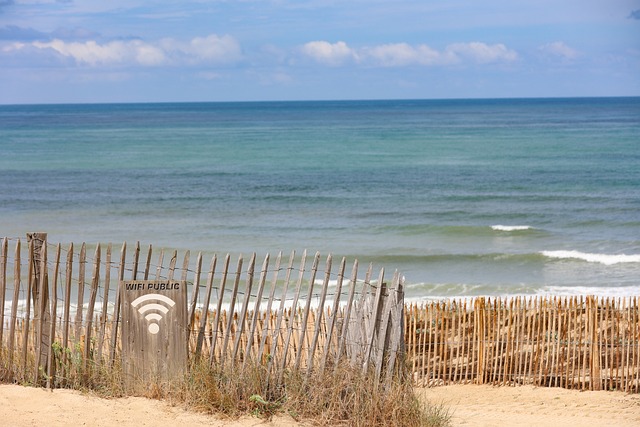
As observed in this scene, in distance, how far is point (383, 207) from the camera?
31.5 metres

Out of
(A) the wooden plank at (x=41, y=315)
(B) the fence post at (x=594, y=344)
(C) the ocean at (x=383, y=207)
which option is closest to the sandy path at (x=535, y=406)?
(B) the fence post at (x=594, y=344)

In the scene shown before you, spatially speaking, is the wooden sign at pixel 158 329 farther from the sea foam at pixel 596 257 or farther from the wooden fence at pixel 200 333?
the sea foam at pixel 596 257

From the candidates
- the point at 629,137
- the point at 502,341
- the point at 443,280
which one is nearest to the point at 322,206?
the point at 443,280

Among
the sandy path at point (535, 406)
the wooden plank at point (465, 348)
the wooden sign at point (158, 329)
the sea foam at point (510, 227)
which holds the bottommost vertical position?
the sandy path at point (535, 406)

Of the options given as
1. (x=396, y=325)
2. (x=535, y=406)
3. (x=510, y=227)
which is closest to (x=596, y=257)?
(x=510, y=227)

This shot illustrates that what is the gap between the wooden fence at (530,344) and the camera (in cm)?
1088

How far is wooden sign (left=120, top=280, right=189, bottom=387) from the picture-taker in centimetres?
771

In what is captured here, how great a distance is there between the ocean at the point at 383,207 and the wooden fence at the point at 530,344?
637 cm

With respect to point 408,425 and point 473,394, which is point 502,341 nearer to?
point 473,394

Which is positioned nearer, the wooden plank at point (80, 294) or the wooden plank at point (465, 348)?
the wooden plank at point (80, 294)

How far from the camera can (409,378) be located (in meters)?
7.75

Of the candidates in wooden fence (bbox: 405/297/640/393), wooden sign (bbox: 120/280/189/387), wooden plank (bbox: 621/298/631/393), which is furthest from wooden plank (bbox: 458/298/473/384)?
wooden sign (bbox: 120/280/189/387)

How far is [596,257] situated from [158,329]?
16.3 metres

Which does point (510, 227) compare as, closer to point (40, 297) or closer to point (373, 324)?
point (373, 324)
